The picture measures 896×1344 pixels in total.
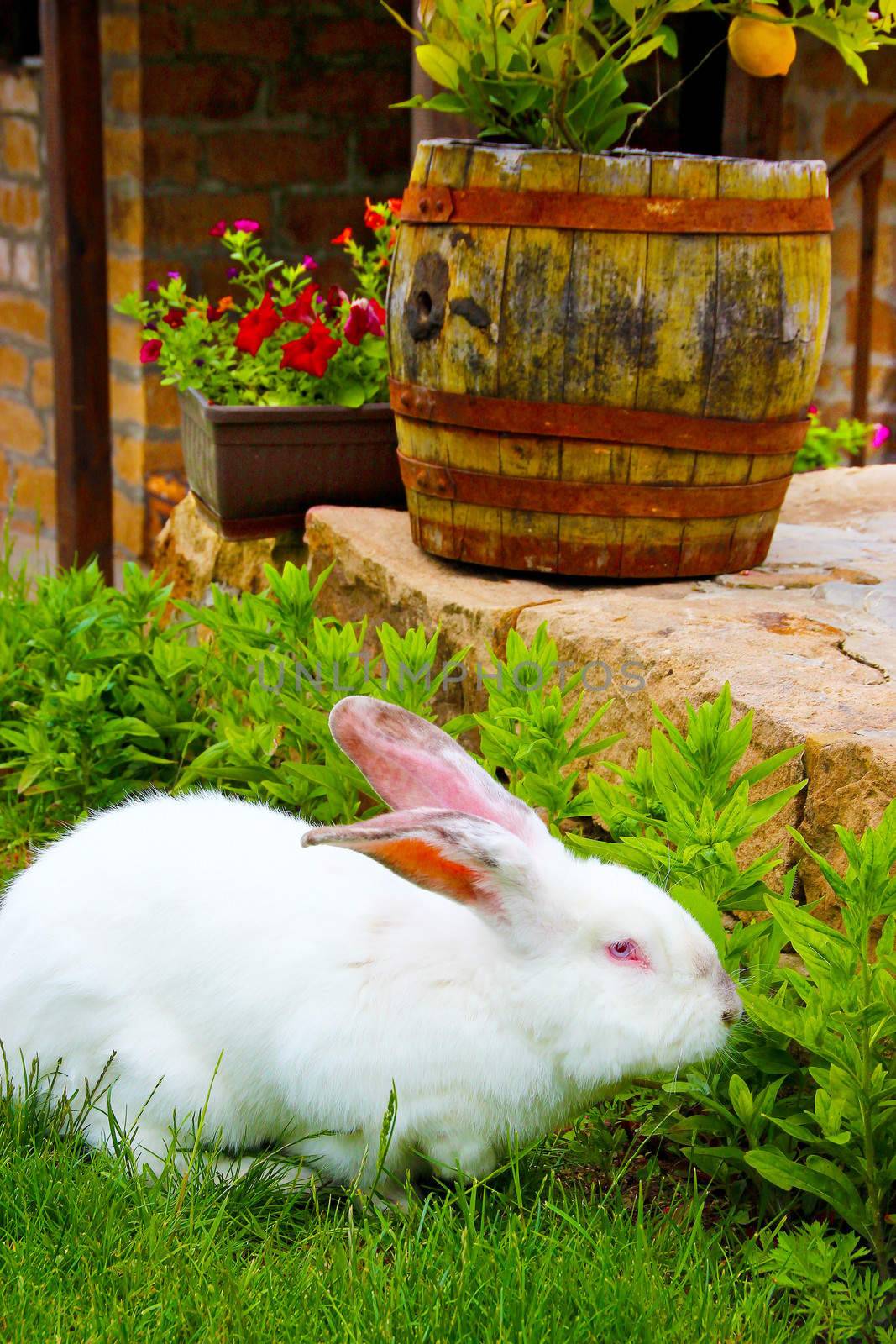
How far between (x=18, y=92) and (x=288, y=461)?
3.80m

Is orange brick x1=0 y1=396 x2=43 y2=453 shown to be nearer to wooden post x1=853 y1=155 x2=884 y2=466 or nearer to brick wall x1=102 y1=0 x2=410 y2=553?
brick wall x1=102 y1=0 x2=410 y2=553

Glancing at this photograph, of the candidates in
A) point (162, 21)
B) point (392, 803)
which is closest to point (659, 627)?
Answer: point (392, 803)

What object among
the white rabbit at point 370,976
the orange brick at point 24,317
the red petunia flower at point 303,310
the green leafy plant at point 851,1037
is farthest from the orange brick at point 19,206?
the green leafy plant at point 851,1037

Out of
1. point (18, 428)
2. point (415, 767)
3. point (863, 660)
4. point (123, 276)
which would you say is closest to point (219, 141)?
point (123, 276)

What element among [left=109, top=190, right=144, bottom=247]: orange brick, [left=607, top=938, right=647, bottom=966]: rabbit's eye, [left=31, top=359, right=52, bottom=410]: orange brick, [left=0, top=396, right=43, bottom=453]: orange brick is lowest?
[left=0, top=396, right=43, bottom=453]: orange brick

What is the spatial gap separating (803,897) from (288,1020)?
831mm

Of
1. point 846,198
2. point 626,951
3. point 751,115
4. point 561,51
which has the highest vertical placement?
point 751,115

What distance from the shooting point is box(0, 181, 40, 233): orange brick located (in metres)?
6.47

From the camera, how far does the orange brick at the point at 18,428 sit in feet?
22.5

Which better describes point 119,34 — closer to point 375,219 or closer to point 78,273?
point 78,273

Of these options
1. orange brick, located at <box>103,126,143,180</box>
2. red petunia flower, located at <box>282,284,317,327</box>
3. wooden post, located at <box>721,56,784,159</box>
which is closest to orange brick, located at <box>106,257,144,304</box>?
orange brick, located at <box>103,126,143,180</box>

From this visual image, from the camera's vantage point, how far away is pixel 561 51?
103 inches

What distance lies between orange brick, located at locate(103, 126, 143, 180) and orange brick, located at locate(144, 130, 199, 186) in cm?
3

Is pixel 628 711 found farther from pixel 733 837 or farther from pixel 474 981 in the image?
pixel 474 981
